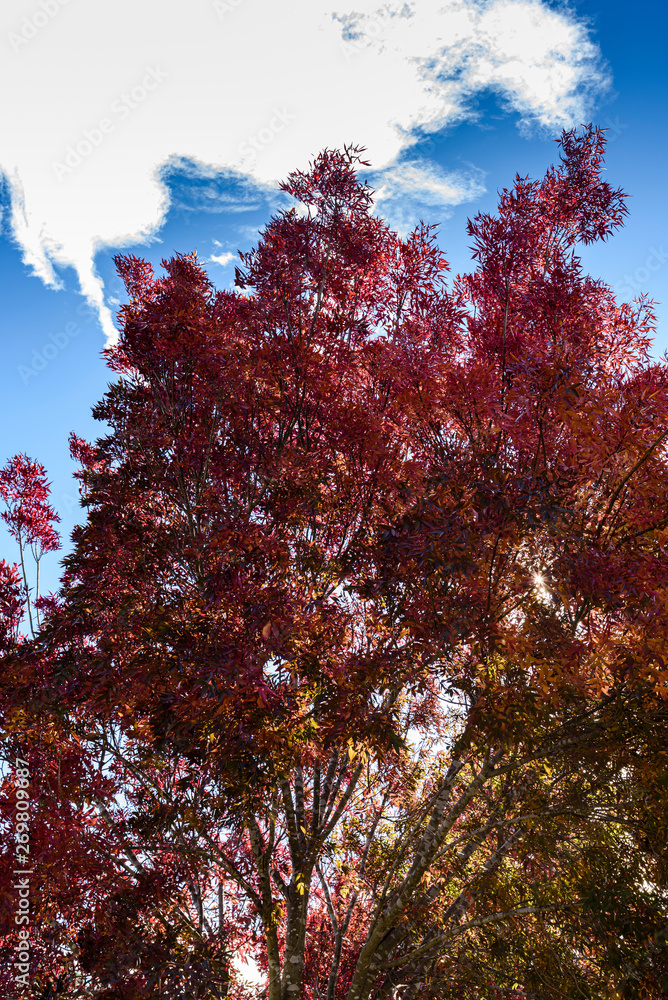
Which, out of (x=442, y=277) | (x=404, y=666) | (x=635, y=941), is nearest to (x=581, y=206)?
(x=442, y=277)

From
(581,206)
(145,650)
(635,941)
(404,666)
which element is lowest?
(635,941)

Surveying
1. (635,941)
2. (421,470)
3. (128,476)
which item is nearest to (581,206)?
(421,470)

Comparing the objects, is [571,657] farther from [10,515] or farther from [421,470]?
[10,515]

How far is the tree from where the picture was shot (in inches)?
180

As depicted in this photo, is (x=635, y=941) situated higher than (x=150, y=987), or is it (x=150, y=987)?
(x=150, y=987)

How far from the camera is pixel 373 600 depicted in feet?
17.9

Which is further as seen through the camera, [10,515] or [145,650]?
[10,515]

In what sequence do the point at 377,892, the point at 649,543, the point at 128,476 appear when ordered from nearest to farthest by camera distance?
the point at 649,543 < the point at 128,476 < the point at 377,892

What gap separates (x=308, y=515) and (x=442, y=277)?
2.80 metres

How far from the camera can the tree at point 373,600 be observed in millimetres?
4566

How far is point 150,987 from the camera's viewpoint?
179 inches

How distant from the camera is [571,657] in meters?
4.54

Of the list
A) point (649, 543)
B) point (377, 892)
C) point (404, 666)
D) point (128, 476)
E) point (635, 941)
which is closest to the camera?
point (649, 543)

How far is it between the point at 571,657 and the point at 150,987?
416cm
